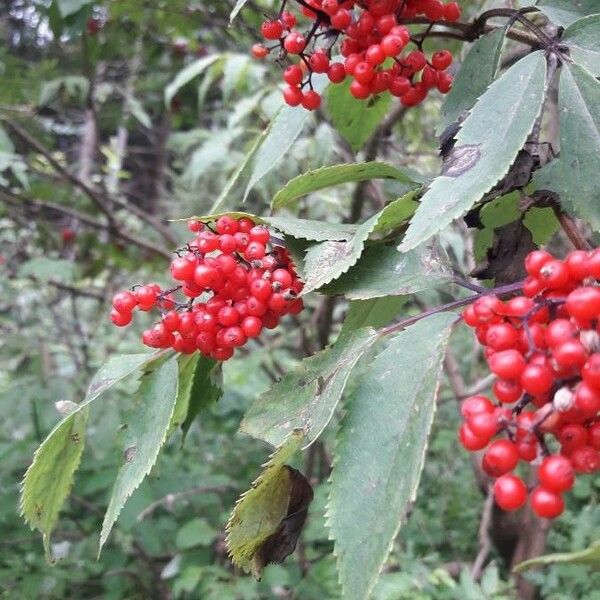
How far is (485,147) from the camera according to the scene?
794 millimetres

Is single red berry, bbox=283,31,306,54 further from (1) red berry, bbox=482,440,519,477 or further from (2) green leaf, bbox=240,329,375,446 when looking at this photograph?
(1) red berry, bbox=482,440,519,477

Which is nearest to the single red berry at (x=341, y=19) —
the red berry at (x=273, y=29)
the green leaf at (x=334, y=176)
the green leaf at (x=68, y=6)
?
the red berry at (x=273, y=29)

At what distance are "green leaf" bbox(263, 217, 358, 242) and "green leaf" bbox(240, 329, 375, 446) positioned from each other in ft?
0.43

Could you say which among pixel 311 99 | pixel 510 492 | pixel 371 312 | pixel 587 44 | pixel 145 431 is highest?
pixel 587 44

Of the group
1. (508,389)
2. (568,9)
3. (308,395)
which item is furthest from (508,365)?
(568,9)

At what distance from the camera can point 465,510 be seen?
11.0 ft

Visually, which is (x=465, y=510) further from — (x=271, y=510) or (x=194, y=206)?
(x=194, y=206)

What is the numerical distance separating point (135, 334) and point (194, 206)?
1238 millimetres

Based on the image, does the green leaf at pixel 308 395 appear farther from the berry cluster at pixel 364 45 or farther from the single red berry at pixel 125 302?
the berry cluster at pixel 364 45

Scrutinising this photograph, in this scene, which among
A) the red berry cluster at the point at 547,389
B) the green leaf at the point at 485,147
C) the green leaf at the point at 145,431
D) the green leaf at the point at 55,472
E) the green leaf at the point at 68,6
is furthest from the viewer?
the green leaf at the point at 68,6

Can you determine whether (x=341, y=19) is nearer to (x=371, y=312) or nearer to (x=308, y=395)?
(x=371, y=312)

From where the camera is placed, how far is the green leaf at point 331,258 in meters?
0.80

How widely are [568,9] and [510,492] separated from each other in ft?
2.41

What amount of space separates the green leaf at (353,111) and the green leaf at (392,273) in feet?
1.67
